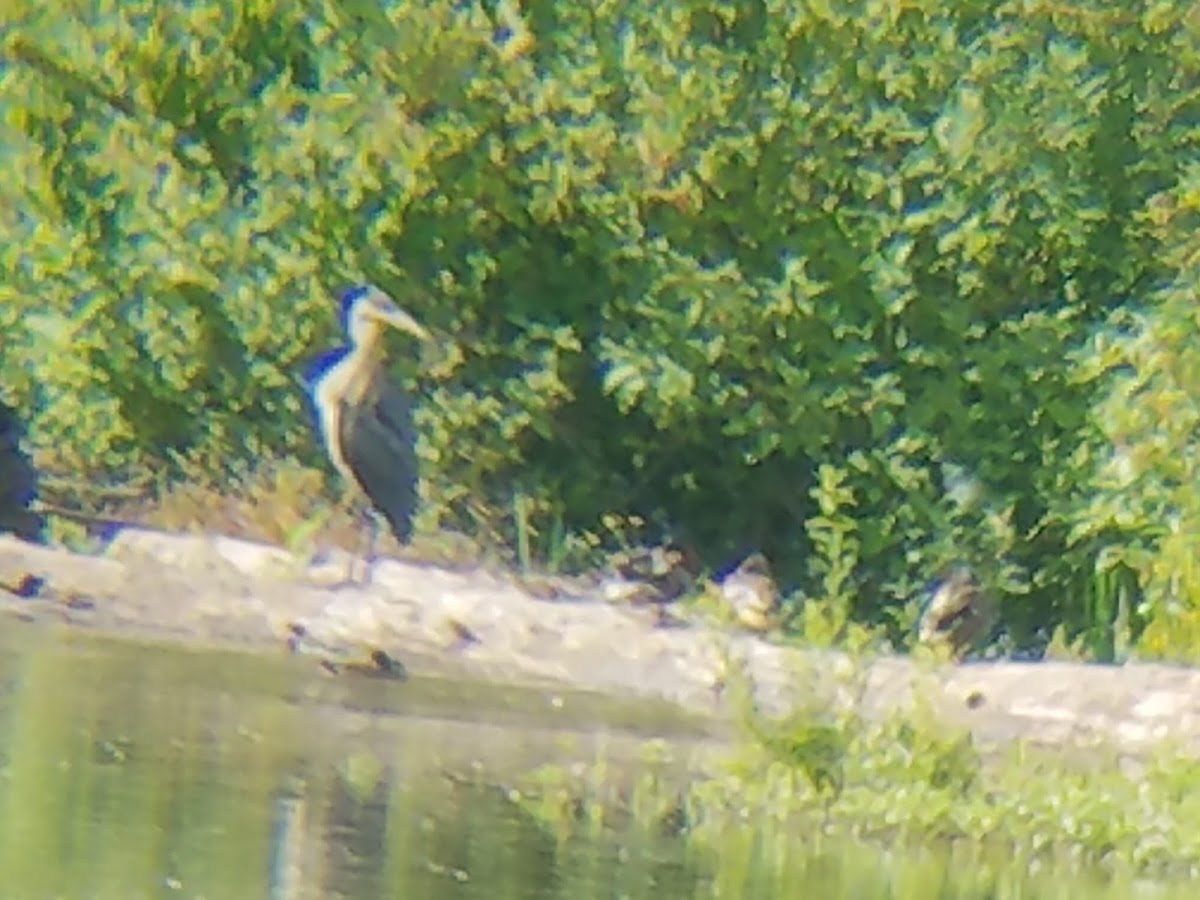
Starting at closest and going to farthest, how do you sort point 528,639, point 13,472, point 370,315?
point 528,639
point 370,315
point 13,472

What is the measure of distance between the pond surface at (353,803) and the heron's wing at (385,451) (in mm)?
1809

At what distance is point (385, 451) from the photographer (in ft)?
45.8

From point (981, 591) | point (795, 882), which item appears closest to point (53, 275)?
point (981, 591)

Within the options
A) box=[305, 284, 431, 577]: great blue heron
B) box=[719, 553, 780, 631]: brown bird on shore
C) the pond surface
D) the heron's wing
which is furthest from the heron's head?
the pond surface

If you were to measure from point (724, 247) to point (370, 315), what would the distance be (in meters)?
1.54

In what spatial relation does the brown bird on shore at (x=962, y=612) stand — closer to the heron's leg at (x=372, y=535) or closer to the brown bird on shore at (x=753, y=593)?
the brown bird on shore at (x=753, y=593)

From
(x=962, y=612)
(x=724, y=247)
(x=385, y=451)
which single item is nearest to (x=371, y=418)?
(x=385, y=451)

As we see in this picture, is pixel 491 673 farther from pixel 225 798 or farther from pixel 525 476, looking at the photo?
pixel 225 798

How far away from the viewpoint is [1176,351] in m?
12.9

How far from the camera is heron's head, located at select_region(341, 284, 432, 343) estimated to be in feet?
44.2

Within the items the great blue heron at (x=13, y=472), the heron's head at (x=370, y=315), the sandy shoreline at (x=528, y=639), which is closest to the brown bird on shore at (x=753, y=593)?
the sandy shoreline at (x=528, y=639)

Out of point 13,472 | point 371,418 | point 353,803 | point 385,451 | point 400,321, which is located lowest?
point 353,803

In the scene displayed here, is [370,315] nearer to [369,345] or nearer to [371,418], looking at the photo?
[369,345]

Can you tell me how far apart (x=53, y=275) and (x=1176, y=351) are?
5.30 meters
